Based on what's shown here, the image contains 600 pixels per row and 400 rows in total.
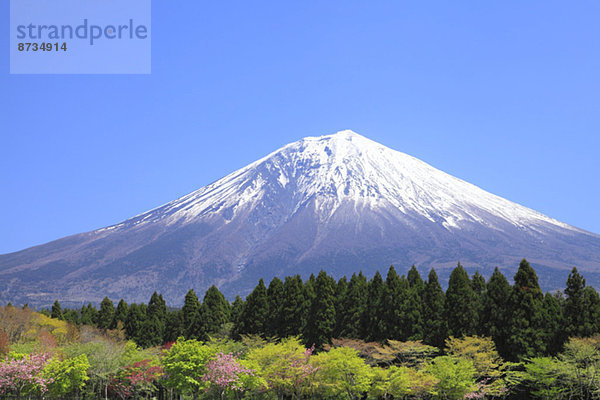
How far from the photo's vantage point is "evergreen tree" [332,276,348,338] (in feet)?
199

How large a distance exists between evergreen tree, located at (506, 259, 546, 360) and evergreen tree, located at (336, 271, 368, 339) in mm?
14863

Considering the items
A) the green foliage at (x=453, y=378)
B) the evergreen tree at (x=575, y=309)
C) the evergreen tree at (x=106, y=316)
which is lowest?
the green foliage at (x=453, y=378)

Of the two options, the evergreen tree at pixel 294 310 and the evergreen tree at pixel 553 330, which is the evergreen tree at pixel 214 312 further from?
the evergreen tree at pixel 553 330

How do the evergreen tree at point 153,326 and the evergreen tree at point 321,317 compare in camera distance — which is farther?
the evergreen tree at point 153,326

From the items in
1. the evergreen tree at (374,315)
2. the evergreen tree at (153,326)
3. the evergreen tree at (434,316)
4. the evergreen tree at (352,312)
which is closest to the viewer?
the evergreen tree at (434,316)

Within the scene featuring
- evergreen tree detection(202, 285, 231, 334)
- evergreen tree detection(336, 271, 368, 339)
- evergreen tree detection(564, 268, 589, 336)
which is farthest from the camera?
evergreen tree detection(202, 285, 231, 334)

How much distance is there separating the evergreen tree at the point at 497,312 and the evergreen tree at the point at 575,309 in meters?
4.70

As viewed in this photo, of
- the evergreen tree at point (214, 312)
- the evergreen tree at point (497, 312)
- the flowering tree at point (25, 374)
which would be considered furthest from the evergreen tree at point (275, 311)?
the flowering tree at point (25, 374)

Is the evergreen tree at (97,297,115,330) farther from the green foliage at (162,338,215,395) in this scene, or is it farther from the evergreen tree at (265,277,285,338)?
the green foliage at (162,338,215,395)

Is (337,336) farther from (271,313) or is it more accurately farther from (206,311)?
(206,311)

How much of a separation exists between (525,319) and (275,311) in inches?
1042

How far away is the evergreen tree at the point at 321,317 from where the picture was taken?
2363 inches

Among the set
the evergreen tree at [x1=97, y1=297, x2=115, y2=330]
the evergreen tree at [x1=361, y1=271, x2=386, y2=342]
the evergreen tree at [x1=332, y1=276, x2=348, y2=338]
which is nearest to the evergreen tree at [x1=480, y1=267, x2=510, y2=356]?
the evergreen tree at [x1=361, y1=271, x2=386, y2=342]

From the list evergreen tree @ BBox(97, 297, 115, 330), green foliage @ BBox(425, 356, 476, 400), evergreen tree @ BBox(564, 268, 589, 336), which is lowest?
green foliage @ BBox(425, 356, 476, 400)
